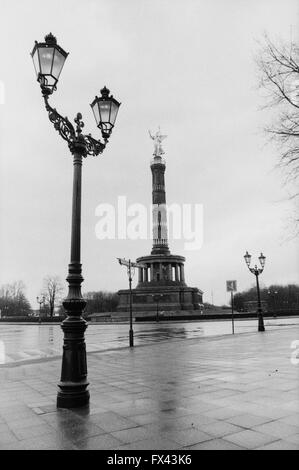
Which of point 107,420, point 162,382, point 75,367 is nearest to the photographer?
point 107,420

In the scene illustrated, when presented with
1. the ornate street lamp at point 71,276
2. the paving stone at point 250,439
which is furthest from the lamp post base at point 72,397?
the paving stone at point 250,439

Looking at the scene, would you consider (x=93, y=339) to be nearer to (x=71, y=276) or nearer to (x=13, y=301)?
(x=71, y=276)

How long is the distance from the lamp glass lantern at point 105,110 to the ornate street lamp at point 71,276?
0.66 m

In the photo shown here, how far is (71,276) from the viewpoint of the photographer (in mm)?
6852

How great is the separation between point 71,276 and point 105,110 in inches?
139

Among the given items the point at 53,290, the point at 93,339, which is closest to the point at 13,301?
the point at 53,290

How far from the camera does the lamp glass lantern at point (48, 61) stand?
22.1 ft

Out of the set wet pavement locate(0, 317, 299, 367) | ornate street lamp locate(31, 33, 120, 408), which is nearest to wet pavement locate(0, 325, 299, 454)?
ornate street lamp locate(31, 33, 120, 408)

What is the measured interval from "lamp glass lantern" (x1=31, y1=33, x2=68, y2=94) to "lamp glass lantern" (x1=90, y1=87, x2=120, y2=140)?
1.18 meters

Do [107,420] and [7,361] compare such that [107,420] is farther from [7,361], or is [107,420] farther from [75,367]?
[7,361]

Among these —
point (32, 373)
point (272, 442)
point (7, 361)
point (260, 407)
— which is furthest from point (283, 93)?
point (7, 361)

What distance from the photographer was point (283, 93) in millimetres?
11438

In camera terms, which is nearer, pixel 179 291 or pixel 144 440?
pixel 144 440
